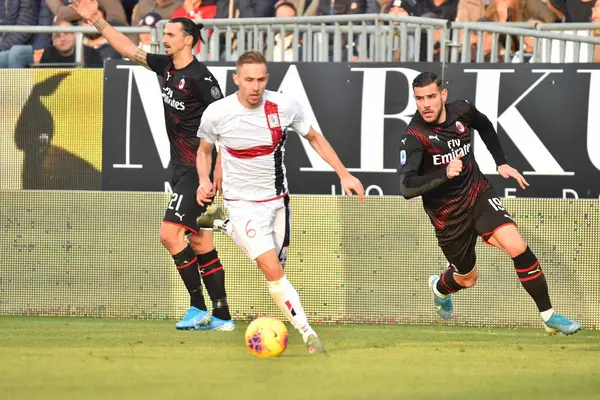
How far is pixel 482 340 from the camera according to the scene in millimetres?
9984

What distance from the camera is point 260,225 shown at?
8797 millimetres

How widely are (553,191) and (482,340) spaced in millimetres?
2103

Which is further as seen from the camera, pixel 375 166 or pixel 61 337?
pixel 375 166

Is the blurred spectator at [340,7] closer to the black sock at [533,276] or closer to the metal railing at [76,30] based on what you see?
the metal railing at [76,30]

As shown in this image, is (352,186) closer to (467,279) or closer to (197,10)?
(467,279)

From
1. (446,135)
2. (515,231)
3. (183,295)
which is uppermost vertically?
(446,135)

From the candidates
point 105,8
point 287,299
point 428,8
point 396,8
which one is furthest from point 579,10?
point 287,299

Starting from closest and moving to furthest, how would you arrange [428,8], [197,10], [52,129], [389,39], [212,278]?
[212,278] → [389,39] → [52,129] → [428,8] → [197,10]

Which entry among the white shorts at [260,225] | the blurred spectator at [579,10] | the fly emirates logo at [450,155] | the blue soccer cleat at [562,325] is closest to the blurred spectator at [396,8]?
the blurred spectator at [579,10]

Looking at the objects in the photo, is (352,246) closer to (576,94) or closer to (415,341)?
(415,341)

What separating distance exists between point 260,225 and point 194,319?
6.13ft

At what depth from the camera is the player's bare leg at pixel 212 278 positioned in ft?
33.7

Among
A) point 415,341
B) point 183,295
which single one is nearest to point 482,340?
point 415,341

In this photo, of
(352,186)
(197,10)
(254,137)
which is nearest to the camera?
(352,186)
